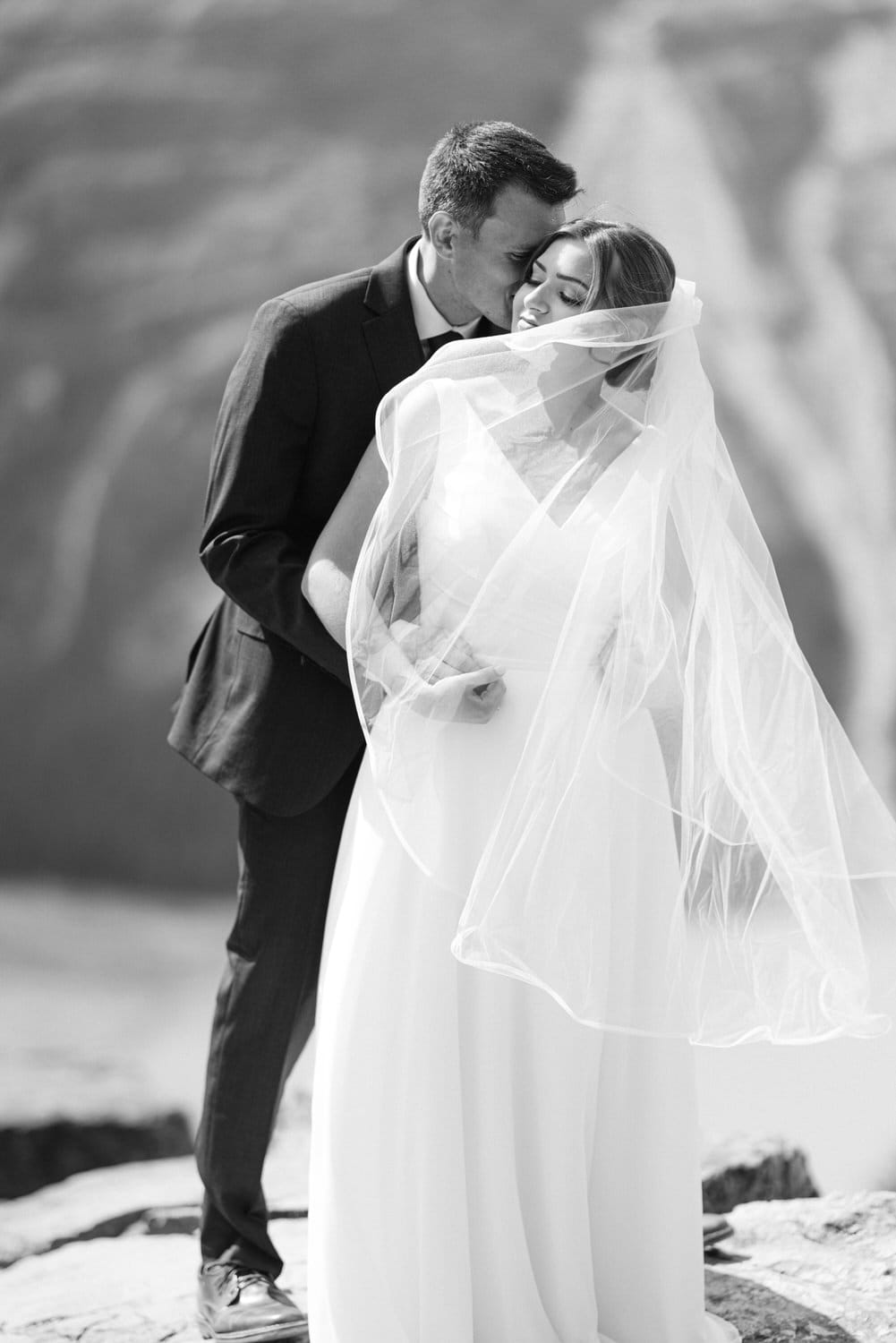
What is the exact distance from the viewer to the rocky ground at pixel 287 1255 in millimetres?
1930

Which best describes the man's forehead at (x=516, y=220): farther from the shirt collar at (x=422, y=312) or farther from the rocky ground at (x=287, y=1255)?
the rocky ground at (x=287, y=1255)

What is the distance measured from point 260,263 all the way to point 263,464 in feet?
14.2

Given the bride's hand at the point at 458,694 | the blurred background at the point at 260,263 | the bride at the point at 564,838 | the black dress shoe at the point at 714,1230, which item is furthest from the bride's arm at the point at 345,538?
the blurred background at the point at 260,263

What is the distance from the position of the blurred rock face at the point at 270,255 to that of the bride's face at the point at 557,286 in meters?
4.05

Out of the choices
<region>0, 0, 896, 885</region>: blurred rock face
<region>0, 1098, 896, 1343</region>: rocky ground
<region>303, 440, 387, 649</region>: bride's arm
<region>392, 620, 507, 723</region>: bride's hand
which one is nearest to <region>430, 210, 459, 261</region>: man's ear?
<region>303, 440, 387, 649</region>: bride's arm

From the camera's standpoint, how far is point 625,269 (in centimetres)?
162

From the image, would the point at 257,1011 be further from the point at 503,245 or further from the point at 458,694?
the point at 503,245

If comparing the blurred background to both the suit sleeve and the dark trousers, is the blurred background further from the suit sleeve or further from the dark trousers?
the suit sleeve

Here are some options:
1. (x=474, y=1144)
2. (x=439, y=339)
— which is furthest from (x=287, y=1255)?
(x=439, y=339)

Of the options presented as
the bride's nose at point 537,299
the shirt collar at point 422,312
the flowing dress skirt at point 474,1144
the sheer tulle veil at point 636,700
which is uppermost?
the shirt collar at point 422,312

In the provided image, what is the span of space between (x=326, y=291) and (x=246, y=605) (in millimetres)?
412

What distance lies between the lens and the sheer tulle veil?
1591mm

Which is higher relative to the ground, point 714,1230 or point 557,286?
point 557,286

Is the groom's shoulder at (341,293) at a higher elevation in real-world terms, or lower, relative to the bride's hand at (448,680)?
higher
